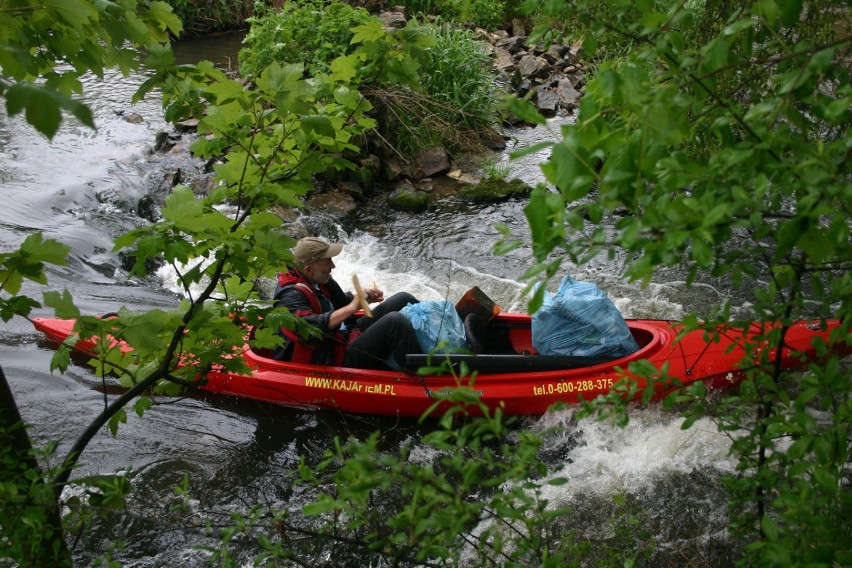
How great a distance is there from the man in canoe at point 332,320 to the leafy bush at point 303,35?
4612mm

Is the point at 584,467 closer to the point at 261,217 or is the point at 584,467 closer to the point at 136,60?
the point at 261,217

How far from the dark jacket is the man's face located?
1.7 inches

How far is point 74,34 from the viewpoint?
2090 mm

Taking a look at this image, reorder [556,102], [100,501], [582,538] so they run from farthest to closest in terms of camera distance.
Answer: [556,102]
[582,538]
[100,501]

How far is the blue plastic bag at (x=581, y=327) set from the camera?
455cm

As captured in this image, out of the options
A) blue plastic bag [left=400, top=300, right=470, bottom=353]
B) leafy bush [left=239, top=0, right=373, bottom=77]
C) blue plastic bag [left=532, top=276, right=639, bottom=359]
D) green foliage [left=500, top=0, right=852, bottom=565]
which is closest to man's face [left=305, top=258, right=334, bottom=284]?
blue plastic bag [left=400, top=300, right=470, bottom=353]

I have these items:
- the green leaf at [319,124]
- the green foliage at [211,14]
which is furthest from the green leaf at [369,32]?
the green foliage at [211,14]

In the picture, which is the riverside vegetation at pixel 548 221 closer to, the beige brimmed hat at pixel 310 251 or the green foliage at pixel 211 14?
the beige brimmed hat at pixel 310 251

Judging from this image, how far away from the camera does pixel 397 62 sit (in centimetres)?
250

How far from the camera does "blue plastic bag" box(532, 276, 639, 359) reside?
455cm

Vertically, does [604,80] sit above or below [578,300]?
above

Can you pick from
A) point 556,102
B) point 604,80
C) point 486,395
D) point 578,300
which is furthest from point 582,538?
point 556,102

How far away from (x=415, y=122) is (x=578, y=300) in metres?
5.02

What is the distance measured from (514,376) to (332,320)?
3.95 ft
